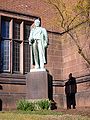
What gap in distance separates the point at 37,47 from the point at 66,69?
16.0 ft

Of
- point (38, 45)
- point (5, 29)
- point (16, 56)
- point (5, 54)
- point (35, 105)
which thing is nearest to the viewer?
point (35, 105)

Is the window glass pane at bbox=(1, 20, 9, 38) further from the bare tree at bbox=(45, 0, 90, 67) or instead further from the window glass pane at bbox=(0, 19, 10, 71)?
the bare tree at bbox=(45, 0, 90, 67)

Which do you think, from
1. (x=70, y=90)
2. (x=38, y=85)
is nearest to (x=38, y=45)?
(x=38, y=85)

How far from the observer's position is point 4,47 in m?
19.1

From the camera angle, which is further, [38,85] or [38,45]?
[38,45]

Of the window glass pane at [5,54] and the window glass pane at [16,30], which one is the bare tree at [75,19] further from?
the window glass pane at [5,54]

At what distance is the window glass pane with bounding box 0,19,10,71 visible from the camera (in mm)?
18781

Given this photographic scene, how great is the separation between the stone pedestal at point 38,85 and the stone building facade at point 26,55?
2829 mm

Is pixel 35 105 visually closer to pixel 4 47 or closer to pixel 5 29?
pixel 4 47

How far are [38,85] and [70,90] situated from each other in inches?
189

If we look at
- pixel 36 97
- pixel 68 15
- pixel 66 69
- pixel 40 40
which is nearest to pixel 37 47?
pixel 40 40

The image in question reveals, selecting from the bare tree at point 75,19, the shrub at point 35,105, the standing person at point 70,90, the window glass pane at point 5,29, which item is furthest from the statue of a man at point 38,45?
the standing person at point 70,90

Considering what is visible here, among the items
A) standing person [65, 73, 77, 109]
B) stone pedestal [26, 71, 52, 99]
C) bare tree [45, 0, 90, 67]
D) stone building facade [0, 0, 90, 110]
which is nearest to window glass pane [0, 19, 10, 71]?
stone building facade [0, 0, 90, 110]

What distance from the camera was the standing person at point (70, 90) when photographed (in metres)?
19.3
